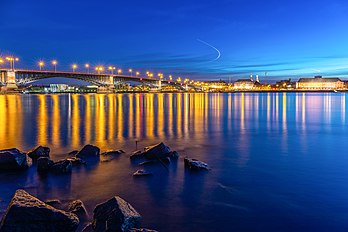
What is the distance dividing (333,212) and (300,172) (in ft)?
13.1

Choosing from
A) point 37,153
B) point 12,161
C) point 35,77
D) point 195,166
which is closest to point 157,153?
point 195,166

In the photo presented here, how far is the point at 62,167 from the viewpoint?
11.5m

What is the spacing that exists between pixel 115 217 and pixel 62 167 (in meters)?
5.66

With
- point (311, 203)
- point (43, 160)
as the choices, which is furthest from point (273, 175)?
point (43, 160)

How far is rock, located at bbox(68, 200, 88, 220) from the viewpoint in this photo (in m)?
7.77

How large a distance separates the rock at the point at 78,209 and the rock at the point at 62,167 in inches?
131

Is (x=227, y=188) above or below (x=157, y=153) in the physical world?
below

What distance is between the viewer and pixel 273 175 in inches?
462

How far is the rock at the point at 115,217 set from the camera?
6.55 metres

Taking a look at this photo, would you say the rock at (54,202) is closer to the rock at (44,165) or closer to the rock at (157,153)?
the rock at (44,165)

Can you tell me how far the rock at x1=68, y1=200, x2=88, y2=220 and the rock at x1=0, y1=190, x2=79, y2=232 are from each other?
0.98 meters

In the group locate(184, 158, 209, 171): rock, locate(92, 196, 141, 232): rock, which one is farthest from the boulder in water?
locate(92, 196, 141, 232): rock

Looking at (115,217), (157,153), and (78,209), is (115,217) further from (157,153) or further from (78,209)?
(157,153)

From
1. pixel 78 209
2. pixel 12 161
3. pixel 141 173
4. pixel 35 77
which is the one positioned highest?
pixel 35 77
